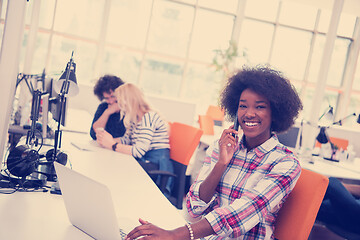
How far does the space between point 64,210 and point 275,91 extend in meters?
0.91

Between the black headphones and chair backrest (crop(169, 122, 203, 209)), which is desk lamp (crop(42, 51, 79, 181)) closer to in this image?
the black headphones

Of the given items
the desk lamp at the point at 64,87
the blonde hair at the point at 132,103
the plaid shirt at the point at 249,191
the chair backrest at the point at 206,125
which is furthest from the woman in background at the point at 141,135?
the chair backrest at the point at 206,125

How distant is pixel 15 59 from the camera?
4.03 ft

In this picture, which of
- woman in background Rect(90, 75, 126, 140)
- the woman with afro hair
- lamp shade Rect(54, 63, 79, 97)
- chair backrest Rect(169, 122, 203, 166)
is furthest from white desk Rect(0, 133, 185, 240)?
woman in background Rect(90, 75, 126, 140)

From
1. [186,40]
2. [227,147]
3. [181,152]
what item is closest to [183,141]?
[181,152]

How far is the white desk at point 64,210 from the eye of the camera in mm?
1135

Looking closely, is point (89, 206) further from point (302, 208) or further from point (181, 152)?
point (181, 152)

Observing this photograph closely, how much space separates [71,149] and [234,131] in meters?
1.37

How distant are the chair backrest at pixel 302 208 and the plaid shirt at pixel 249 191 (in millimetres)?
43

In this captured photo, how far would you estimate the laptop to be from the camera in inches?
39.3

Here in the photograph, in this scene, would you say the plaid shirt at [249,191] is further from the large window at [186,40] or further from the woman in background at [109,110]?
the large window at [186,40]

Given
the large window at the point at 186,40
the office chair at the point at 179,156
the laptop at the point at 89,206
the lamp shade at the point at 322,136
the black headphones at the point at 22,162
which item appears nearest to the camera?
the laptop at the point at 89,206

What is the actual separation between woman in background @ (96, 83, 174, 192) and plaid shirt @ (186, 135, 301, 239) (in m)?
1.22

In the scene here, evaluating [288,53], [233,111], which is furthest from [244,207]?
[288,53]
